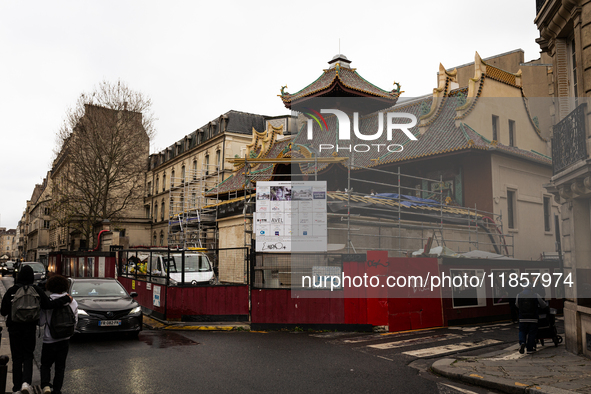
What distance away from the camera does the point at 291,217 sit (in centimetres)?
1628

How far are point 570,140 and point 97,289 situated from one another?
483 inches

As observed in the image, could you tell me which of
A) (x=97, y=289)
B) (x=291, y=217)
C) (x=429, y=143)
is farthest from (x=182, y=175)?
(x=97, y=289)

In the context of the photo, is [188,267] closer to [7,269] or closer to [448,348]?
[448,348]

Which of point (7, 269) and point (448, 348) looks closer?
point (448, 348)

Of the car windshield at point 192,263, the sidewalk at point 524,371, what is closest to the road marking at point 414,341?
the sidewalk at point 524,371

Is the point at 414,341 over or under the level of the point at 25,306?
under

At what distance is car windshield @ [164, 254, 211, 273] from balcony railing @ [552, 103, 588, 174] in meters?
13.2

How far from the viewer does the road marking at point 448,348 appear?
1035 centimetres

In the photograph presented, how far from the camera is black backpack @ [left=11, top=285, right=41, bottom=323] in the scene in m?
6.82

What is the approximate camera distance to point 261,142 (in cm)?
4153

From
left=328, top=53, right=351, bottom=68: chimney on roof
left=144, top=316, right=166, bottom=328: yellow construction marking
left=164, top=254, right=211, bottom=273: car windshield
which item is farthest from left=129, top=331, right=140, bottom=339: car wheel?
left=328, top=53, right=351, bottom=68: chimney on roof

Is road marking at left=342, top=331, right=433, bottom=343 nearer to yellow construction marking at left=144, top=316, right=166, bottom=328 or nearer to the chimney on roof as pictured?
yellow construction marking at left=144, top=316, right=166, bottom=328

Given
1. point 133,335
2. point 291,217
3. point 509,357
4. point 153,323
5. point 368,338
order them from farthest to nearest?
point 291,217 → point 153,323 → point 368,338 → point 133,335 → point 509,357

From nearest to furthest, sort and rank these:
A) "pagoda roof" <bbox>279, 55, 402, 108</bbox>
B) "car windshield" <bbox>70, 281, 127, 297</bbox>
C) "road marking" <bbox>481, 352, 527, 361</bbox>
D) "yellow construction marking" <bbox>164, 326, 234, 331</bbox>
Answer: "road marking" <bbox>481, 352, 527, 361</bbox> → "car windshield" <bbox>70, 281, 127, 297</bbox> → "yellow construction marking" <bbox>164, 326, 234, 331</bbox> → "pagoda roof" <bbox>279, 55, 402, 108</bbox>
